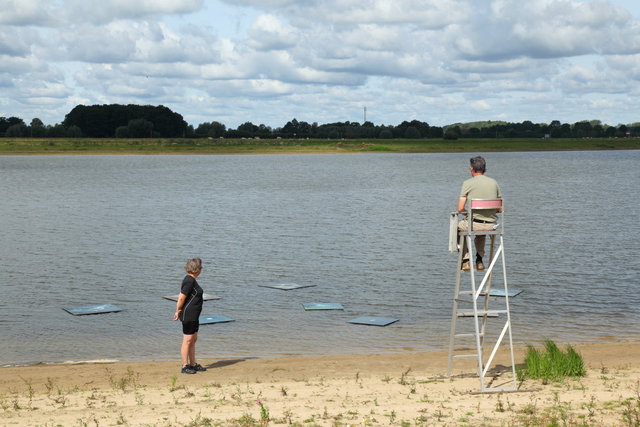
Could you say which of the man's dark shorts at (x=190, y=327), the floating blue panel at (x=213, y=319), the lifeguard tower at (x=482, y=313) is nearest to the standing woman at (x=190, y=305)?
the man's dark shorts at (x=190, y=327)

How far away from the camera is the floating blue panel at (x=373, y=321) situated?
1866cm

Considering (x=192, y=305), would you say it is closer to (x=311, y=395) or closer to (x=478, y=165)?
(x=311, y=395)

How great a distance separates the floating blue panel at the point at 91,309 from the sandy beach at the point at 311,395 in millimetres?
5038

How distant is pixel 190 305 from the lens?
13.4 m

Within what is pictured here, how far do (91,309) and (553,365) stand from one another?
1259cm

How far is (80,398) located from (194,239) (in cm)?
2332

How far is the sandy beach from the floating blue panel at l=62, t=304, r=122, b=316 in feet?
16.5

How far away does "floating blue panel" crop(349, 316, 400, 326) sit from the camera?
18656 mm

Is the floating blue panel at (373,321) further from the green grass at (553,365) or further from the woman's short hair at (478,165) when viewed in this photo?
the woman's short hair at (478,165)

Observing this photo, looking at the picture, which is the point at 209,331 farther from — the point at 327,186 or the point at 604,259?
the point at 327,186

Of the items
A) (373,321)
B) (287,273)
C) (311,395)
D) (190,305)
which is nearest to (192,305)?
(190,305)

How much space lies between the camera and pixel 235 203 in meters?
56.2

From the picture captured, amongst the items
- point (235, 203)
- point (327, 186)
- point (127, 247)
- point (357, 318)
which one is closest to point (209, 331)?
point (357, 318)

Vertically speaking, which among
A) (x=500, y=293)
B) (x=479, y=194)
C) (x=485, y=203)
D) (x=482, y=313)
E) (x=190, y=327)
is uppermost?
(x=479, y=194)
